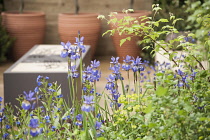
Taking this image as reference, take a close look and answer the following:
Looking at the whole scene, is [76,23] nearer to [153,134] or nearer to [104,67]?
[104,67]

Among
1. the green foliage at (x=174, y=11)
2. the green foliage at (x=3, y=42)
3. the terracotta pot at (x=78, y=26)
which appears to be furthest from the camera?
the terracotta pot at (x=78, y=26)

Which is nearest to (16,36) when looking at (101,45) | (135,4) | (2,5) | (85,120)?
(2,5)

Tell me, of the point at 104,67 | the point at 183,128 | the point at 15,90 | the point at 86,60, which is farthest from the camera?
the point at 104,67

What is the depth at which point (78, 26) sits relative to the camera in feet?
20.3

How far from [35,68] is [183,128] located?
2.31 metres

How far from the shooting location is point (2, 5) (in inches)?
263

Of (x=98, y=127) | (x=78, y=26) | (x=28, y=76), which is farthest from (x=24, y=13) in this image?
(x=98, y=127)

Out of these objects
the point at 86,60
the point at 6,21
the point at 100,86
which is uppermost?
the point at 6,21

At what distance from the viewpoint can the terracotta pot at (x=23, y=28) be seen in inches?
247

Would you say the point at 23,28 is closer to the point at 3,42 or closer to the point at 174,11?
the point at 3,42

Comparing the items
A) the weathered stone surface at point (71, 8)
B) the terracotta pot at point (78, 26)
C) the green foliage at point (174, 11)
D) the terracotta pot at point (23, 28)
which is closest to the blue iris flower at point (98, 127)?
the green foliage at point (174, 11)

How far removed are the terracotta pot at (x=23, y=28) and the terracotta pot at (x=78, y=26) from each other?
32cm

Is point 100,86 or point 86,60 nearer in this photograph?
point 86,60

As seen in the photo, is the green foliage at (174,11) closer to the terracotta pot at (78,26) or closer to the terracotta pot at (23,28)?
the terracotta pot at (78,26)
